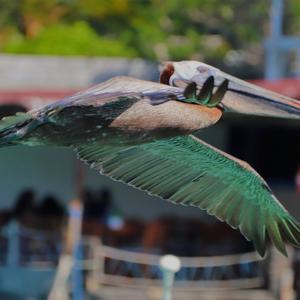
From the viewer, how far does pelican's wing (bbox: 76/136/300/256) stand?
7098 mm

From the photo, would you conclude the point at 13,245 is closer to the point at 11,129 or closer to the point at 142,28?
the point at 11,129

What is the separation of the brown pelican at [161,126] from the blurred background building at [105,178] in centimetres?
268

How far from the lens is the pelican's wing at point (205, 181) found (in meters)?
7.10

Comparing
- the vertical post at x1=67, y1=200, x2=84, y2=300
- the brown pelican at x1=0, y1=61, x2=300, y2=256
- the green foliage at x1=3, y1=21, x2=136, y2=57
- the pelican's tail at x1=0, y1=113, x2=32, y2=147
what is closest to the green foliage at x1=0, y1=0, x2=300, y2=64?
the green foliage at x1=3, y1=21, x2=136, y2=57

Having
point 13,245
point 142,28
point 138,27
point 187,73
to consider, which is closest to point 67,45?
point 142,28

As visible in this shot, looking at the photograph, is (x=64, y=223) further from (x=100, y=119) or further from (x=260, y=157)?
(x=100, y=119)

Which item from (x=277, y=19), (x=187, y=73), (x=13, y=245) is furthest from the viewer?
(x=277, y=19)

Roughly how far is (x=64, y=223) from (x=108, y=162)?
8401 mm

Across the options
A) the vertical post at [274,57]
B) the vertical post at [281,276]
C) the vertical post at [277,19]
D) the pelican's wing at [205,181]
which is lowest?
the vertical post at [281,276]

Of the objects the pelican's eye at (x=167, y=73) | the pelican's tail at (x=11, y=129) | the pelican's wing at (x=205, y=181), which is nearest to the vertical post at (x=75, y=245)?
the pelican's wing at (x=205, y=181)

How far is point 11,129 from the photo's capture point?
5914mm

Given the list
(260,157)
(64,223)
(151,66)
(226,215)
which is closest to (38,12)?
(151,66)

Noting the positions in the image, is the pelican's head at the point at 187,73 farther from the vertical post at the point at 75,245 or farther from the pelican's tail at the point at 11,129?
the vertical post at the point at 75,245

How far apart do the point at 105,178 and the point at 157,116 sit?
1196 centimetres
